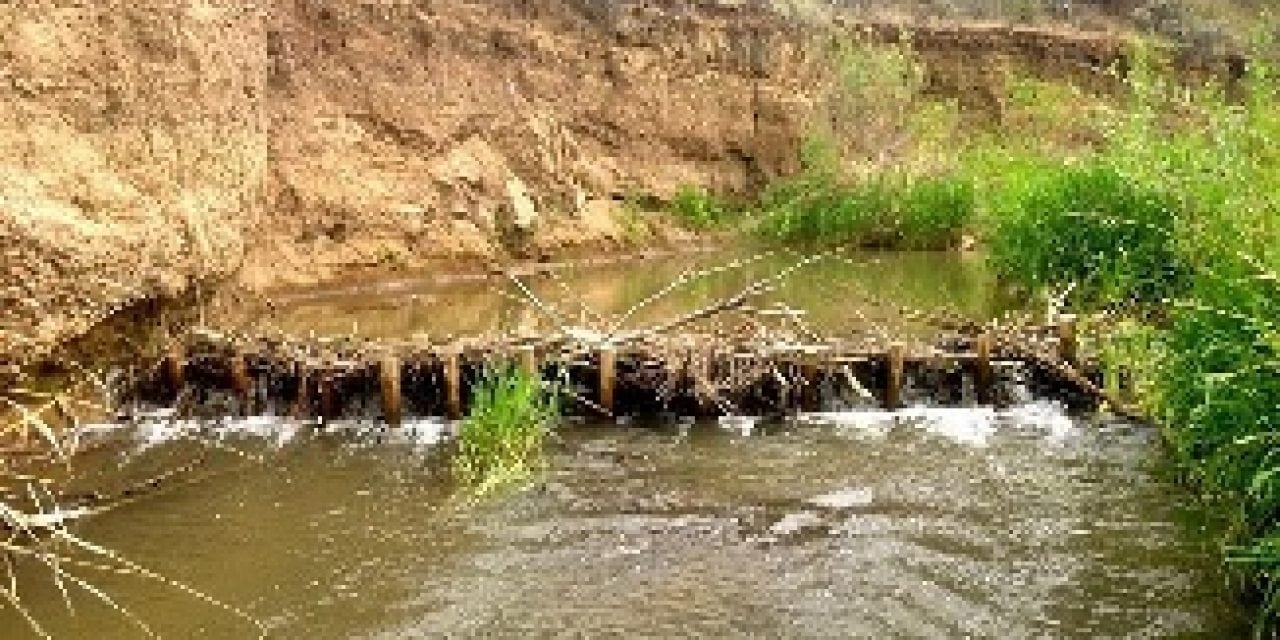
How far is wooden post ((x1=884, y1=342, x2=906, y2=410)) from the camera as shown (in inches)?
425

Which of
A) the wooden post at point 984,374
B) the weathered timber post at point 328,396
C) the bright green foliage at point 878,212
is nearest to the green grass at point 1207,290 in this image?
the wooden post at point 984,374

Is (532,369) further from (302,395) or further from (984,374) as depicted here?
(984,374)

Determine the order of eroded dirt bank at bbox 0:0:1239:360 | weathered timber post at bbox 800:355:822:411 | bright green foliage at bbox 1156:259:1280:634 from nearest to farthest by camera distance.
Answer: bright green foliage at bbox 1156:259:1280:634
eroded dirt bank at bbox 0:0:1239:360
weathered timber post at bbox 800:355:822:411

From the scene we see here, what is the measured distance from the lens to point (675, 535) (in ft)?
26.5

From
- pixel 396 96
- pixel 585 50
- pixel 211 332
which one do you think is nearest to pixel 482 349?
pixel 211 332

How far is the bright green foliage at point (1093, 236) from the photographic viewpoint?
32.4 ft

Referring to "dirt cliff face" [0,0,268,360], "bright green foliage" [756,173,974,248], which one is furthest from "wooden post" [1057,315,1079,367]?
"bright green foliage" [756,173,974,248]

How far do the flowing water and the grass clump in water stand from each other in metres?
0.22

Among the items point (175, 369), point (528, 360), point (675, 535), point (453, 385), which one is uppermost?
point (528, 360)

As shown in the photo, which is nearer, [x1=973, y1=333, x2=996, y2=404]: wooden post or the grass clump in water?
the grass clump in water

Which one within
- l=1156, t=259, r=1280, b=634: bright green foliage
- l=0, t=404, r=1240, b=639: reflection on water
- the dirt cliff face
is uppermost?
the dirt cliff face

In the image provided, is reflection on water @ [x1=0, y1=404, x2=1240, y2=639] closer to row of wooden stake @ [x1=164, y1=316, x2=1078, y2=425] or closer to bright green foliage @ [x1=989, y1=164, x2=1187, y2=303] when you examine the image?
row of wooden stake @ [x1=164, y1=316, x2=1078, y2=425]

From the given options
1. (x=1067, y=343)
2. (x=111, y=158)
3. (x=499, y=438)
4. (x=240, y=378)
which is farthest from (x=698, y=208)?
(x=111, y=158)

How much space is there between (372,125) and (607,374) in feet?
34.6
